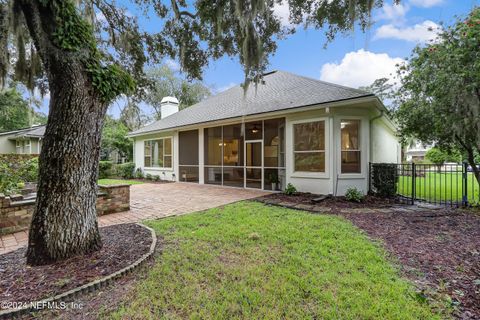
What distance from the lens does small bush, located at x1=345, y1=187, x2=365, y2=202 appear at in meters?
6.86

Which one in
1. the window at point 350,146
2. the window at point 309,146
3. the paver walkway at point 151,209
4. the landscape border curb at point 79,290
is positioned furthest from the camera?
the window at point 309,146

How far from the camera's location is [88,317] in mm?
1957

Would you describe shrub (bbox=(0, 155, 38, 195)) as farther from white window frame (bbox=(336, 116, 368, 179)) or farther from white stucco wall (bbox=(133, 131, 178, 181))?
white window frame (bbox=(336, 116, 368, 179))

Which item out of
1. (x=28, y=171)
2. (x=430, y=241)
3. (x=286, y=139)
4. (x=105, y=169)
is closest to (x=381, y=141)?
(x=286, y=139)

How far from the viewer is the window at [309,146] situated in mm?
7617

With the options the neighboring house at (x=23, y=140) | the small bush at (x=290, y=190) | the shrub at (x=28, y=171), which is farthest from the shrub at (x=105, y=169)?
the small bush at (x=290, y=190)

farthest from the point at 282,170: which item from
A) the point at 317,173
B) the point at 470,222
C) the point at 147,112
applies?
the point at 147,112

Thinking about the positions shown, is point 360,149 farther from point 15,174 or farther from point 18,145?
point 18,145

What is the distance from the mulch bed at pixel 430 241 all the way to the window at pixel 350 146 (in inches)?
48.1

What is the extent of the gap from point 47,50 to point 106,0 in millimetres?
3474

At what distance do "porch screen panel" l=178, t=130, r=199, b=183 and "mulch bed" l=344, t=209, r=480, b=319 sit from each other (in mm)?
8154

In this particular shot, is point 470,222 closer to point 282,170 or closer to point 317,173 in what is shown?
point 317,173

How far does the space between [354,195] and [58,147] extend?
7123 millimetres

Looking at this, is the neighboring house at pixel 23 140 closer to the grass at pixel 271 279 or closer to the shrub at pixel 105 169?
the shrub at pixel 105 169
